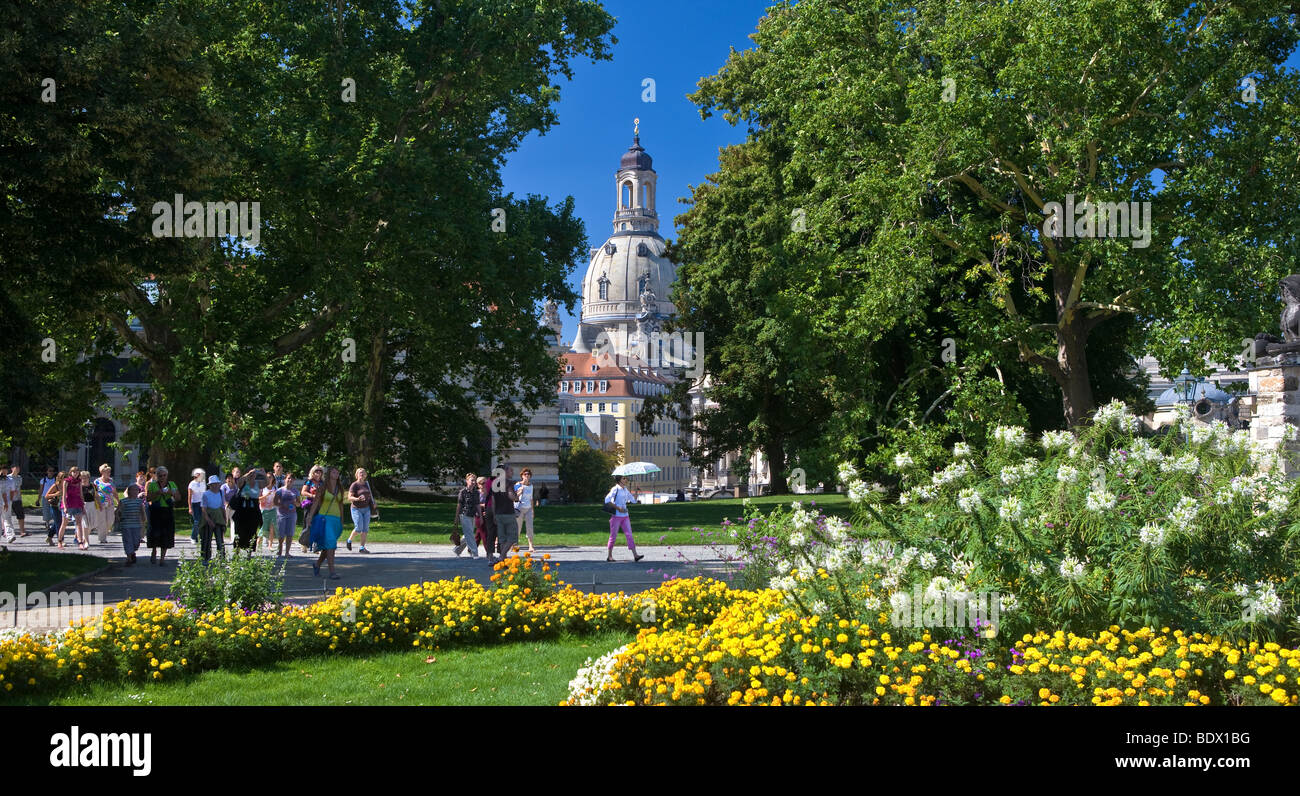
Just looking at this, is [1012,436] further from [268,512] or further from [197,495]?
[268,512]

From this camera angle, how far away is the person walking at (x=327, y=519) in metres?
17.1

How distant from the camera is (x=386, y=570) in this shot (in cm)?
1812

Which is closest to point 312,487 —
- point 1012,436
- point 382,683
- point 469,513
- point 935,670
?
point 469,513

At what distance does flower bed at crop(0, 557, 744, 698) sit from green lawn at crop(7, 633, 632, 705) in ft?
0.74

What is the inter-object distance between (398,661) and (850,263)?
1787 centimetres

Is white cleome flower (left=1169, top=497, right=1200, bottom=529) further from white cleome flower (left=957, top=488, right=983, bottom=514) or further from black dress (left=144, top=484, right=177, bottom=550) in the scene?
black dress (left=144, top=484, right=177, bottom=550)

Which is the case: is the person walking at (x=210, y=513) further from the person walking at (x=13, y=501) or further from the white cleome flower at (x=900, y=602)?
the white cleome flower at (x=900, y=602)

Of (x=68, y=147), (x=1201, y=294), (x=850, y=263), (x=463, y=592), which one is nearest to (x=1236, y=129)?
(x=1201, y=294)

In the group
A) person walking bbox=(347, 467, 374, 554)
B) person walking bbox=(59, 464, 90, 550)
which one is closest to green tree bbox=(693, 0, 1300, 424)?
person walking bbox=(347, 467, 374, 554)

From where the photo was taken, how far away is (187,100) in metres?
16.6

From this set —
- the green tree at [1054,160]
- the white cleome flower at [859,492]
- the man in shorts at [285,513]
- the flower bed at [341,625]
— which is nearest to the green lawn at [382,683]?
the flower bed at [341,625]

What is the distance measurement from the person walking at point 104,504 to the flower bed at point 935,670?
17.7m

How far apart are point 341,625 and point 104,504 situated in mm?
14569
